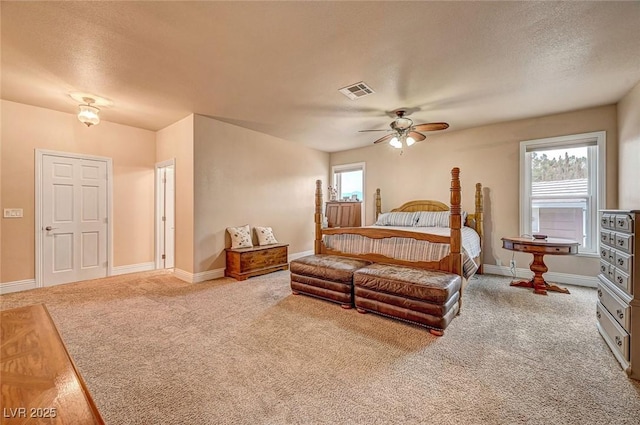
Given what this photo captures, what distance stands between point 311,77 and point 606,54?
9.79ft

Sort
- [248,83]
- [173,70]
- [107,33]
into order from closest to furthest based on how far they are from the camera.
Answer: [107,33] < [173,70] < [248,83]

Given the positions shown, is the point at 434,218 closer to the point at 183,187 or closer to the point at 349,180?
the point at 349,180

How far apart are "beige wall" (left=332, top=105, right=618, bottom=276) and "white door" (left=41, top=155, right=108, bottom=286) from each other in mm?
5432

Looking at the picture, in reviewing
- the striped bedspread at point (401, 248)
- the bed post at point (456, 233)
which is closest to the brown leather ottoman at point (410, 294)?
the bed post at point (456, 233)

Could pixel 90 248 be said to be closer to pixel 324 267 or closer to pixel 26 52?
pixel 26 52

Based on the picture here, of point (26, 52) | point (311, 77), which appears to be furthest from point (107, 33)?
point (311, 77)

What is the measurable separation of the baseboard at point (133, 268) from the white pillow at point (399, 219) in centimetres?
468

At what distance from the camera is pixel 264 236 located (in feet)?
17.1

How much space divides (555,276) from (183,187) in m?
6.40

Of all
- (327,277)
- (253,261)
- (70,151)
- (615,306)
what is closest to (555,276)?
(615,306)

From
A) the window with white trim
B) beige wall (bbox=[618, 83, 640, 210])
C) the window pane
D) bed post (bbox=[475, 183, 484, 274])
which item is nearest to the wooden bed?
bed post (bbox=[475, 183, 484, 274])

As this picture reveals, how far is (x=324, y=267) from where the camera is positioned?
3.43m

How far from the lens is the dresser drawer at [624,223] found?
2.09m

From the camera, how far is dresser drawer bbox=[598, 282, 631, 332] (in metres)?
2.03
